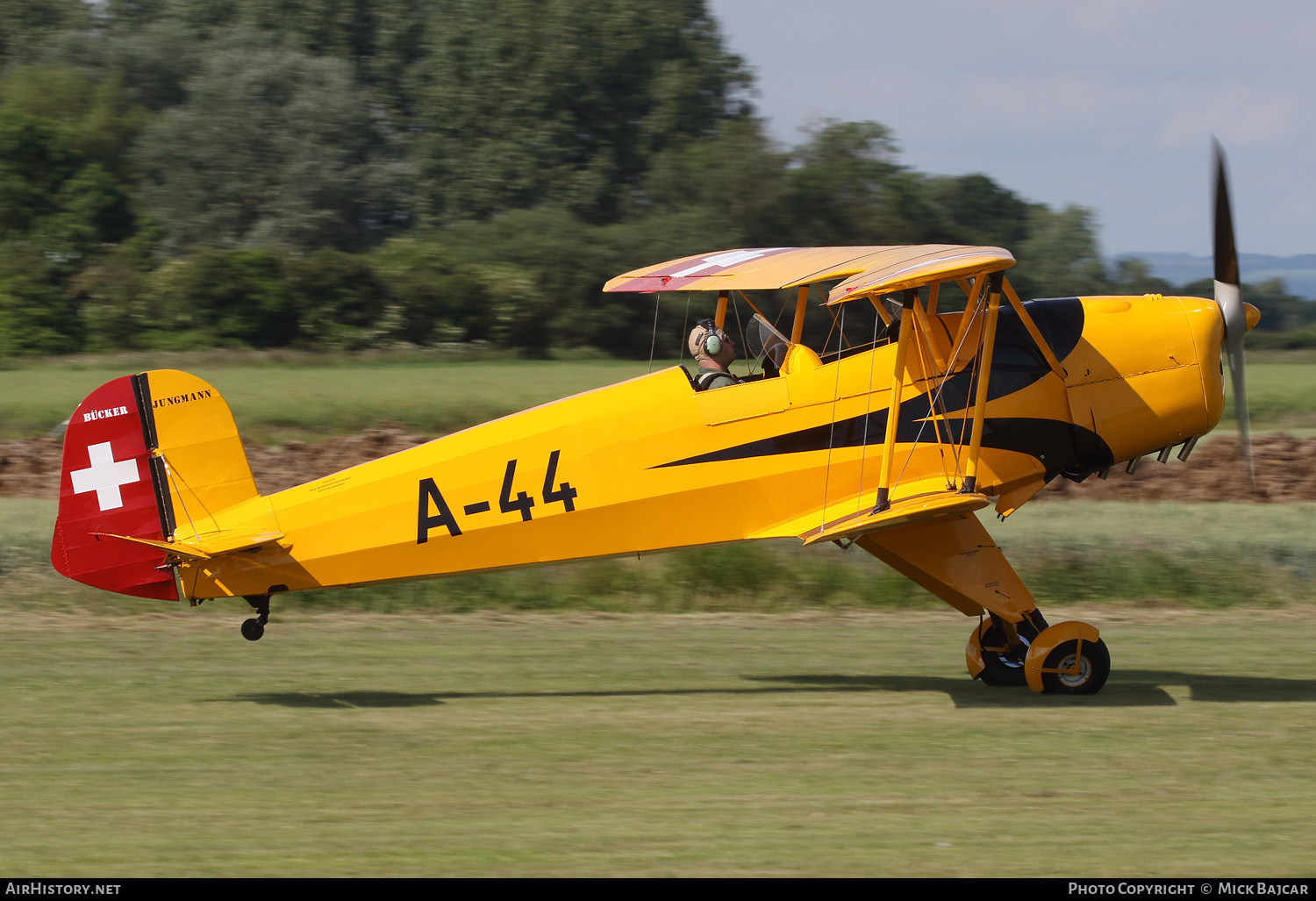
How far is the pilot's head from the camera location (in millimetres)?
8836

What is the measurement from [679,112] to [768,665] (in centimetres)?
4596

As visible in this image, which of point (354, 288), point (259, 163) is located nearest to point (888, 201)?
point (354, 288)

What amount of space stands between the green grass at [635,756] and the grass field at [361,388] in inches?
376

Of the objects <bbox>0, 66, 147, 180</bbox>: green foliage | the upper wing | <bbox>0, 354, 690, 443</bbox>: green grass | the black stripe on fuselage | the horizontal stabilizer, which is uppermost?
<bbox>0, 66, 147, 180</bbox>: green foliage

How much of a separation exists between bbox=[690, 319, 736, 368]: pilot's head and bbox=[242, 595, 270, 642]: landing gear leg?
10.8 feet

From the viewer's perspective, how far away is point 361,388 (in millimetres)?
23594

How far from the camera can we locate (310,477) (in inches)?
673

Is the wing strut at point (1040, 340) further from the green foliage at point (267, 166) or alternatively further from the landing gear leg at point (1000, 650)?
the green foliage at point (267, 166)

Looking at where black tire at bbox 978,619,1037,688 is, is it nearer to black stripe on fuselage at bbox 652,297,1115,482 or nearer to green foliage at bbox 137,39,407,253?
black stripe on fuselage at bbox 652,297,1115,482

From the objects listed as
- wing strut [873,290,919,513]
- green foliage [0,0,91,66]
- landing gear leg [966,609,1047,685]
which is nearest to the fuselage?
wing strut [873,290,919,513]

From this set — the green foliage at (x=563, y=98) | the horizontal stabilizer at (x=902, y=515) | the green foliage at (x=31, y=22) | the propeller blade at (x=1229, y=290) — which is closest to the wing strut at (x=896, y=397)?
the horizontal stabilizer at (x=902, y=515)

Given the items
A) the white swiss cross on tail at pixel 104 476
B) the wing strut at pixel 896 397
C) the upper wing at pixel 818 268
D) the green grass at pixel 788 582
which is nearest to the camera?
the upper wing at pixel 818 268

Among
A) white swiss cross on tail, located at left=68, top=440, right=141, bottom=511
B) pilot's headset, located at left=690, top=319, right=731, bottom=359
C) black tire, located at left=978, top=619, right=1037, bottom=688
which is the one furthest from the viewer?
black tire, located at left=978, top=619, right=1037, bottom=688

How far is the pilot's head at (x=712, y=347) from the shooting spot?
884 cm
